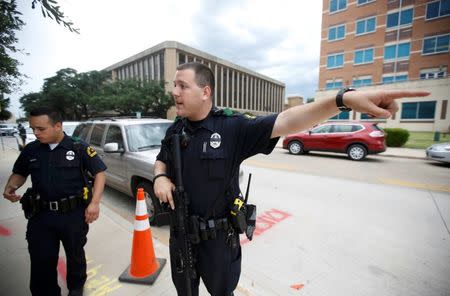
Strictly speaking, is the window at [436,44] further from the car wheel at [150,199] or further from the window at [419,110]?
the car wheel at [150,199]

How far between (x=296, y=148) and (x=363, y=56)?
24.1 metres

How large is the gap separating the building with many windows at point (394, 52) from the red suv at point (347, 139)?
641 inches

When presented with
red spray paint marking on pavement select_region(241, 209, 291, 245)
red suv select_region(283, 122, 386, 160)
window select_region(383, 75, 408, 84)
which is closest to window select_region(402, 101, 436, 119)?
window select_region(383, 75, 408, 84)

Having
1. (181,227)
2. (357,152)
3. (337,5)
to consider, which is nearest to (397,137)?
(357,152)

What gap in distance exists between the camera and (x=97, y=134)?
5383 millimetres

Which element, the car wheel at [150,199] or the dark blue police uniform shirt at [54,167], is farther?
the car wheel at [150,199]

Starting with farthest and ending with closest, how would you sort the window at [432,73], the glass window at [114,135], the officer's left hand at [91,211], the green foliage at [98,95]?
the green foliage at [98,95] → the window at [432,73] → the glass window at [114,135] → the officer's left hand at [91,211]

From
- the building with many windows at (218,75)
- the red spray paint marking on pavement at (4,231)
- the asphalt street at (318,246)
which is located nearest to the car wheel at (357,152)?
the asphalt street at (318,246)

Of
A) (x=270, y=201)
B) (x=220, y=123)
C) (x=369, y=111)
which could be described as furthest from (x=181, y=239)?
(x=270, y=201)

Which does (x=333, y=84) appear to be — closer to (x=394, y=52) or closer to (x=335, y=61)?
(x=335, y=61)

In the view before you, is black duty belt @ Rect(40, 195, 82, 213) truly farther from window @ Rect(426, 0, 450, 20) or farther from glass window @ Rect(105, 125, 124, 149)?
window @ Rect(426, 0, 450, 20)

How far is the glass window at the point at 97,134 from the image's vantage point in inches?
Answer: 206

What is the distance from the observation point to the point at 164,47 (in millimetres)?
41562

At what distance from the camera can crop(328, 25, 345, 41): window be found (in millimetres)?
29245
